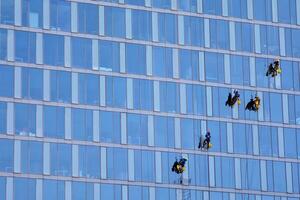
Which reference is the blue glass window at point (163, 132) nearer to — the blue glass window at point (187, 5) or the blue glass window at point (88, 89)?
the blue glass window at point (88, 89)

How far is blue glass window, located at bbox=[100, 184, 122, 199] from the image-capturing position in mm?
120000

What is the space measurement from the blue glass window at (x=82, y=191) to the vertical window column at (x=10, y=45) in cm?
1211

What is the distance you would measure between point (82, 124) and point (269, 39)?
21.5 m

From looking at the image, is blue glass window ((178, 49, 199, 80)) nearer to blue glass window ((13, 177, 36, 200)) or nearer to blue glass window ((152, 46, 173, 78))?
blue glass window ((152, 46, 173, 78))

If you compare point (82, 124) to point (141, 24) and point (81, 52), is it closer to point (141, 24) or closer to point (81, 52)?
point (81, 52)

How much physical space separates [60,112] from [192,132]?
1266cm

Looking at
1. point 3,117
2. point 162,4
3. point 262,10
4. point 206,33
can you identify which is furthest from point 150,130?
point 262,10

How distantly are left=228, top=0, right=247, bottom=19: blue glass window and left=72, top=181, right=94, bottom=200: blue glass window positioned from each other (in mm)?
22546

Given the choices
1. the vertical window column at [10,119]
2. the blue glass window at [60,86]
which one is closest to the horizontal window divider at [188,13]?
the blue glass window at [60,86]

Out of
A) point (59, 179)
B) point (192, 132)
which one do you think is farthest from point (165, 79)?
point (59, 179)

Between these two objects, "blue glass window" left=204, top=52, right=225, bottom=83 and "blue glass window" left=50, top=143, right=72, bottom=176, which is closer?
"blue glass window" left=50, top=143, right=72, bottom=176

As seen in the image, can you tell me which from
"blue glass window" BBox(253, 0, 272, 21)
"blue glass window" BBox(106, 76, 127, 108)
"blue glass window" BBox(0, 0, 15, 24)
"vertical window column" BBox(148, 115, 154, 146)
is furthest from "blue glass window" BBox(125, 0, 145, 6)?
"blue glass window" BBox(253, 0, 272, 21)

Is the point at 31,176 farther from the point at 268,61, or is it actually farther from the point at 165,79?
the point at 268,61

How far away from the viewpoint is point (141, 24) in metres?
126
